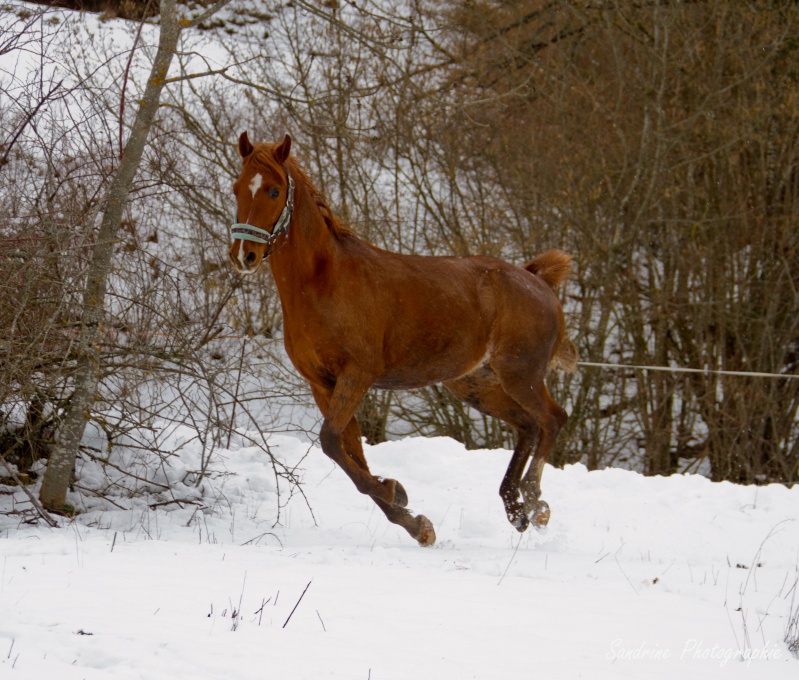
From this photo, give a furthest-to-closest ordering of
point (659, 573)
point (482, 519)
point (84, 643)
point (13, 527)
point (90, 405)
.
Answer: point (482, 519) < point (90, 405) < point (13, 527) < point (659, 573) < point (84, 643)

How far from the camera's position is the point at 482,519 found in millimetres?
6750

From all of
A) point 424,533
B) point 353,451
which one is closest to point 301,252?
point 353,451

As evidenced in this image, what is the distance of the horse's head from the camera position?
4863 mm

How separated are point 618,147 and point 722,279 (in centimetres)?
260

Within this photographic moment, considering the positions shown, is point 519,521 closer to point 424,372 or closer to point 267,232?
point 424,372

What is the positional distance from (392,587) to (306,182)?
255 centimetres

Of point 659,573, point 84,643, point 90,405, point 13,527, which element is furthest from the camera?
point 90,405

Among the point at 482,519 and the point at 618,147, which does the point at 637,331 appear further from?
the point at 482,519

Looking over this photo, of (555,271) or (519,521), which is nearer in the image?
(519,521)

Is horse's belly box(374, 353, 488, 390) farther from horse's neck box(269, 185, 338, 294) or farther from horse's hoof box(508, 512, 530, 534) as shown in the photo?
horse's hoof box(508, 512, 530, 534)

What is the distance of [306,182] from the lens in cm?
546

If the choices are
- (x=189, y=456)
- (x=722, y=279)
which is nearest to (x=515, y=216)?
(x=722, y=279)

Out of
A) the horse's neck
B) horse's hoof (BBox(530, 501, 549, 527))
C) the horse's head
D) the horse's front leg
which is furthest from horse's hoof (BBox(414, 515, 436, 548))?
the horse's head

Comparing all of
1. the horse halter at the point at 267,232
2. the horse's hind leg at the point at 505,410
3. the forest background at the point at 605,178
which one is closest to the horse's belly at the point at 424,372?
the horse's hind leg at the point at 505,410
